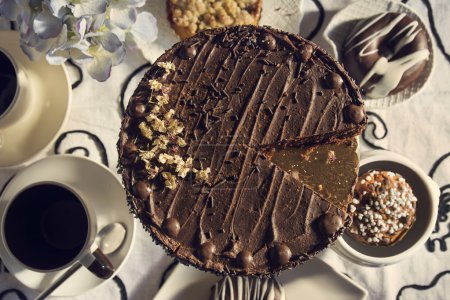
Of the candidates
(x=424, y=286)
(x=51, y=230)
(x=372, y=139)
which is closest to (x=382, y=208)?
(x=372, y=139)

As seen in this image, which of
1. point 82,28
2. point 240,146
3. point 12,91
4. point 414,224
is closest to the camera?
point 82,28

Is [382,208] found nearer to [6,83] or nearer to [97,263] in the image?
[97,263]

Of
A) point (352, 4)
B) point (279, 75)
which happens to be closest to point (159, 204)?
point (279, 75)

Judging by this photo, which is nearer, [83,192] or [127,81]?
[83,192]

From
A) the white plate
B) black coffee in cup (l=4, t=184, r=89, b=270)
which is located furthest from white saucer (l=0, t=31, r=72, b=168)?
the white plate

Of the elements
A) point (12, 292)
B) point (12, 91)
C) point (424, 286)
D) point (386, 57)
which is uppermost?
point (386, 57)

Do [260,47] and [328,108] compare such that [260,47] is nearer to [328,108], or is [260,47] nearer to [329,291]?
[328,108]

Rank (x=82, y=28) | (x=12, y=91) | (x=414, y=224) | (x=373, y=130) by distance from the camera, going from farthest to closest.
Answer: (x=373, y=130) < (x=414, y=224) < (x=12, y=91) < (x=82, y=28)

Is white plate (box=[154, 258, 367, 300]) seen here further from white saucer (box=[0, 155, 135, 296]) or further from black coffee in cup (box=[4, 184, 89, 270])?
black coffee in cup (box=[4, 184, 89, 270])
